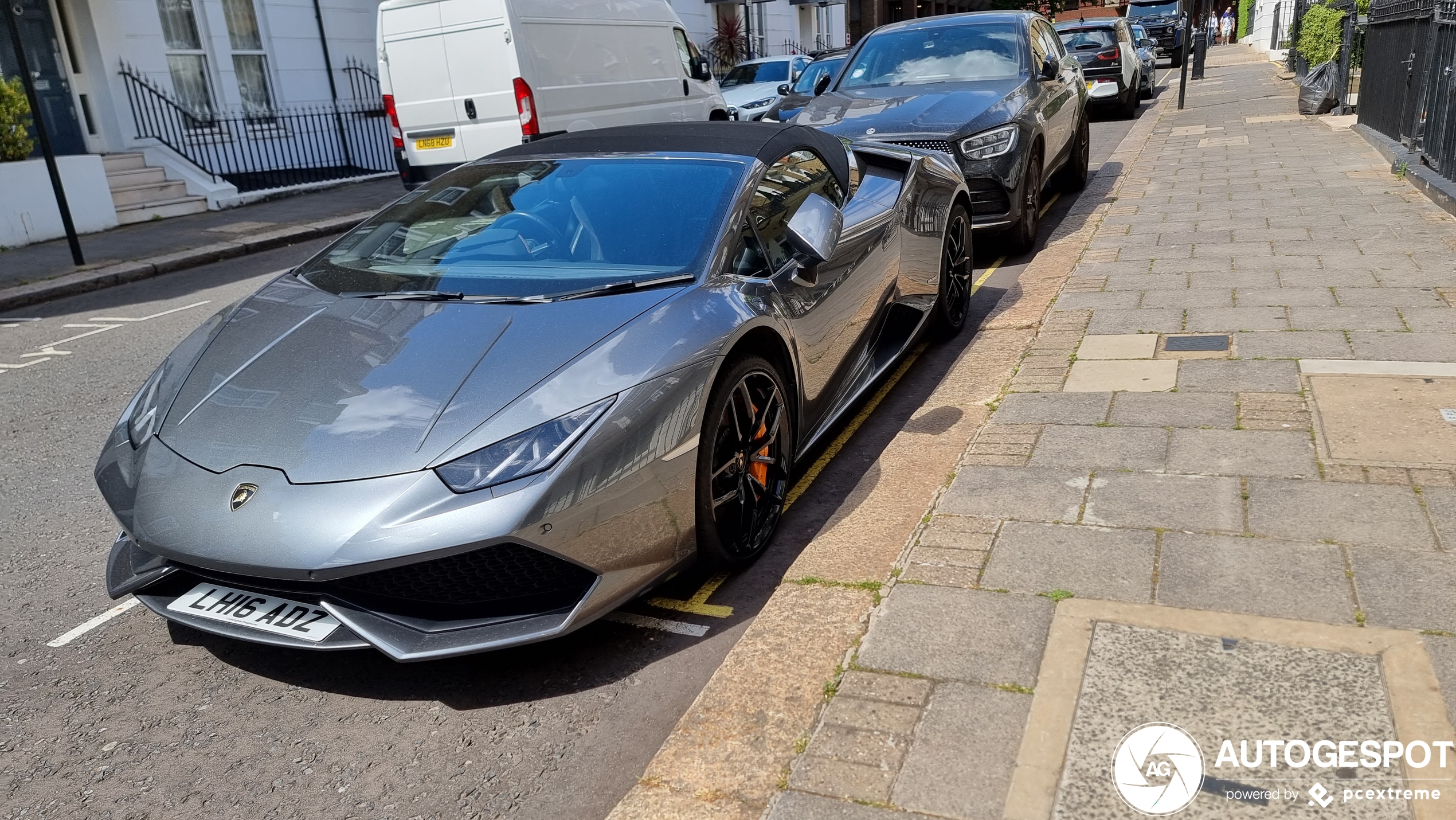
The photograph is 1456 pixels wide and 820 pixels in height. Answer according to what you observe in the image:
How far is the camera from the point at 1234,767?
2281 millimetres

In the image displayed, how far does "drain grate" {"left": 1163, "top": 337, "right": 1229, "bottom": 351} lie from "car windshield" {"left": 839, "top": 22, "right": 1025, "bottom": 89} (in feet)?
12.5

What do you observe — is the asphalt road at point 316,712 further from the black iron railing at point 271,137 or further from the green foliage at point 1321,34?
the green foliage at point 1321,34

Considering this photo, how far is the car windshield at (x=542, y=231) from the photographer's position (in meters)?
3.70

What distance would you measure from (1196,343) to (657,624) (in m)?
3.29

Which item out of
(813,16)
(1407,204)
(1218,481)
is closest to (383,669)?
(1218,481)

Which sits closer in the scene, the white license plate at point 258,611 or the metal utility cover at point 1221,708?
the metal utility cover at point 1221,708

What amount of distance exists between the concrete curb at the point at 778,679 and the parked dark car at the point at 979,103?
11.5ft

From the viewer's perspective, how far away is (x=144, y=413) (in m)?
3.41

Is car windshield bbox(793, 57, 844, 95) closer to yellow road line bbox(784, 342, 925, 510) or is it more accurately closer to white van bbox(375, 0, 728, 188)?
white van bbox(375, 0, 728, 188)

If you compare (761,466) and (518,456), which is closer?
(518,456)

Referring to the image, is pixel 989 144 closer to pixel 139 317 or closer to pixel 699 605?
pixel 699 605

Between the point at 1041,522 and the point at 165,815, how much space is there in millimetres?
2564

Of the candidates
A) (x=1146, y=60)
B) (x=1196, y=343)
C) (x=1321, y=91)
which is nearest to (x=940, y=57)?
(x=1196, y=343)
